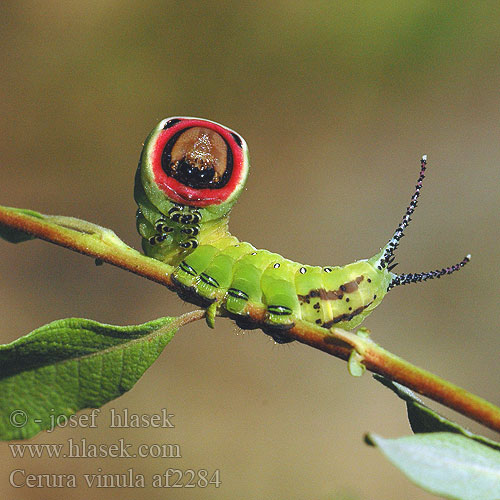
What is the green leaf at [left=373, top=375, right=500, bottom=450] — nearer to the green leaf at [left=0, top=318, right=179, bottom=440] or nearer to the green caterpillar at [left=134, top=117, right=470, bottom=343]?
the green caterpillar at [left=134, top=117, right=470, bottom=343]

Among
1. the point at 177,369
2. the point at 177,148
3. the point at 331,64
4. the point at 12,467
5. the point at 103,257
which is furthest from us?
the point at 331,64

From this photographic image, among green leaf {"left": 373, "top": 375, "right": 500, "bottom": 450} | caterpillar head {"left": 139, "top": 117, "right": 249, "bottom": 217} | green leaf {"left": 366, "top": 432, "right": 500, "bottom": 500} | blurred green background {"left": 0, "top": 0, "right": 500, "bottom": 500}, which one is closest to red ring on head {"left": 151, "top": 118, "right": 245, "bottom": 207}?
caterpillar head {"left": 139, "top": 117, "right": 249, "bottom": 217}

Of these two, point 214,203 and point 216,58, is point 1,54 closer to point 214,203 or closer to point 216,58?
point 216,58

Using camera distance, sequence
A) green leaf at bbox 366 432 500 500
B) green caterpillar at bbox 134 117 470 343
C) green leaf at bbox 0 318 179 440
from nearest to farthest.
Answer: green leaf at bbox 366 432 500 500, green leaf at bbox 0 318 179 440, green caterpillar at bbox 134 117 470 343

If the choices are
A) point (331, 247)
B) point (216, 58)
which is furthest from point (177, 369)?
point (216, 58)

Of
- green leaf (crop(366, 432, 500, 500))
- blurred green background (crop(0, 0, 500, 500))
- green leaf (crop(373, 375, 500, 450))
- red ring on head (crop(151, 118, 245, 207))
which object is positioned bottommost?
green leaf (crop(366, 432, 500, 500))

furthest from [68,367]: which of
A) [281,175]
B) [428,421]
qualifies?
[281,175]

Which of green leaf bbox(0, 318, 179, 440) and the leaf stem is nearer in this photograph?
the leaf stem

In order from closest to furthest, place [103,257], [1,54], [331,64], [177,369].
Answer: [103,257] → [177,369] → [1,54] → [331,64]
